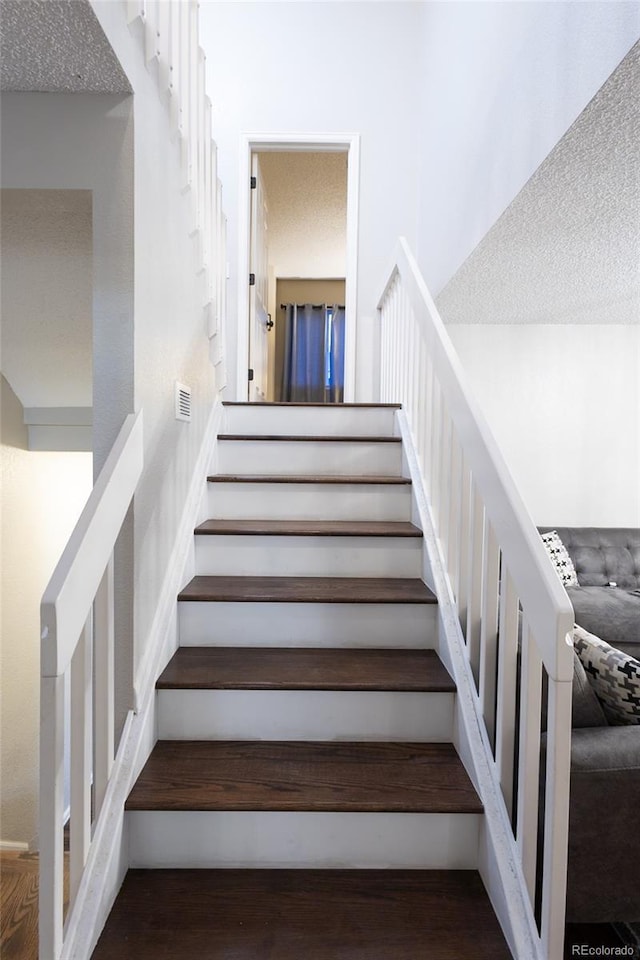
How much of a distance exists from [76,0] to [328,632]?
1639 mm

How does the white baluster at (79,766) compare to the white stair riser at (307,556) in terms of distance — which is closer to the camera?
the white baluster at (79,766)

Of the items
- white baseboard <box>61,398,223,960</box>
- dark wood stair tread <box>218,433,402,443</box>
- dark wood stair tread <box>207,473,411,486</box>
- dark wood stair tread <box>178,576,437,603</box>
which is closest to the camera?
white baseboard <box>61,398,223,960</box>

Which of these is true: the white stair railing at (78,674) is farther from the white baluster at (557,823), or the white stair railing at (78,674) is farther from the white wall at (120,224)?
the white baluster at (557,823)

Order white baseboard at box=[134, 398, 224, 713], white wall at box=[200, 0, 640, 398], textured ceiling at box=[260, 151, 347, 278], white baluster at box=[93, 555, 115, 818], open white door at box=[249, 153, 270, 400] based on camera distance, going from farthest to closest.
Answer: textured ceiling at box=[260, 151, 347, 278], open white door at box=[249, 153, 270, 400], white wall at box=[200, 0, 640, 398], white baseboard at box=[134, 398, 224, 713], white baluster at box=[93, 555, 115, 818]

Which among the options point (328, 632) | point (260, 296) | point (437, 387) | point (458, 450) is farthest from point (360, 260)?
point (328, 632)

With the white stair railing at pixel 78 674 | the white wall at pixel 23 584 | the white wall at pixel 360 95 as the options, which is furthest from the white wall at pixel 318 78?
the white stair railing at pixel 78 674

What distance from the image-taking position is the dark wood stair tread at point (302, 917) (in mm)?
1123

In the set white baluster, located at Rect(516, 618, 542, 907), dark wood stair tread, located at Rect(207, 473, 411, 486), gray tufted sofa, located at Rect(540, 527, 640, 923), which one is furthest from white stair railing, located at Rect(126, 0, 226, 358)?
gray tufted sofa, located at Rect(540, 527, 640, 923)

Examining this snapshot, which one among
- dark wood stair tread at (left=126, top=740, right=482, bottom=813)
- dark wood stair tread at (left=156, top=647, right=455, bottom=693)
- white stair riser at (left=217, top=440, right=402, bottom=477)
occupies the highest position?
white stair riser at (left=217, top=440, right=402, bottom=477)

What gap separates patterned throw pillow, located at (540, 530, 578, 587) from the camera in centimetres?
358

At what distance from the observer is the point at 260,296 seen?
14.0 ft

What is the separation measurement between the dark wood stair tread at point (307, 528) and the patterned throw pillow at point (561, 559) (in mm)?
1789

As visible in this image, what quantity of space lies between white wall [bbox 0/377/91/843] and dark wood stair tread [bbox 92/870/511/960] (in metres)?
1.48

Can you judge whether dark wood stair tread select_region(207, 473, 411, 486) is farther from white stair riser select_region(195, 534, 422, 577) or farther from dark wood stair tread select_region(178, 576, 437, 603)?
dark wood stair tread select_region(178, 576, 437, 603)
